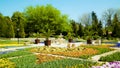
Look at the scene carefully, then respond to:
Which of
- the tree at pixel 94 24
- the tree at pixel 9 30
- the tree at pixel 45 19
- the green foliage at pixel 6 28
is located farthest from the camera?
the tree at pixel 45 19

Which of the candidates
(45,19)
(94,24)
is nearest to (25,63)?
(94,24)

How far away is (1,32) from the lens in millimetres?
46062

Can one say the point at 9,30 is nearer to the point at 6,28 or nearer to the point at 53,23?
the point at 6,28

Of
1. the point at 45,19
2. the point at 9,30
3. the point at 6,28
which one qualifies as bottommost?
the point at 9,30

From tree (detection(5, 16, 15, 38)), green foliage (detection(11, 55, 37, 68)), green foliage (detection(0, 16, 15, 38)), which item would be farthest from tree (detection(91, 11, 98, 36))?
green foliage (detection(11, 55, 37, 68))

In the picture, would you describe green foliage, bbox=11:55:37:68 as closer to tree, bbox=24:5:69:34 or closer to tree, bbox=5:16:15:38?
tree, bbox=5:16:15:38

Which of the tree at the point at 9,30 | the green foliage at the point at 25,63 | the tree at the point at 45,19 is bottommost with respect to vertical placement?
the green foliage at the point at 25,63

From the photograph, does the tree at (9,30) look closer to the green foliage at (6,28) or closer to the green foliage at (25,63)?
the green foliage at (6,28)

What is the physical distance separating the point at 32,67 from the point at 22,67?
1.49 ft

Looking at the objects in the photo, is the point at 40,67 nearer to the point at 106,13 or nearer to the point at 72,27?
the point at 72,27

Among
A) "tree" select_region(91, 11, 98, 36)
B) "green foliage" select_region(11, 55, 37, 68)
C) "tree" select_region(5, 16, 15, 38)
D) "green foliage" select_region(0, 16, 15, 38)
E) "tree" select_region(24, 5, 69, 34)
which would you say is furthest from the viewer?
"tree" select_region(24, 5, 69, 34)

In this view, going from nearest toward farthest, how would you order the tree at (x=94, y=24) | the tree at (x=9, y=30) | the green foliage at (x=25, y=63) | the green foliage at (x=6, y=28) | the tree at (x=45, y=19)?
the green foliage at (x=25, y=63)
the green foliage at (x=6, y=28)
the tree at (x=9, y=30)
the tree at (x=94, y=24)
the tree at (x=45, y=19)

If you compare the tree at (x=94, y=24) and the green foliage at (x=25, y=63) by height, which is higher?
the tree at (x=94, y=24)

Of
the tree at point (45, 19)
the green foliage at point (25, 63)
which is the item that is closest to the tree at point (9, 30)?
the tree at point (45, 19)
